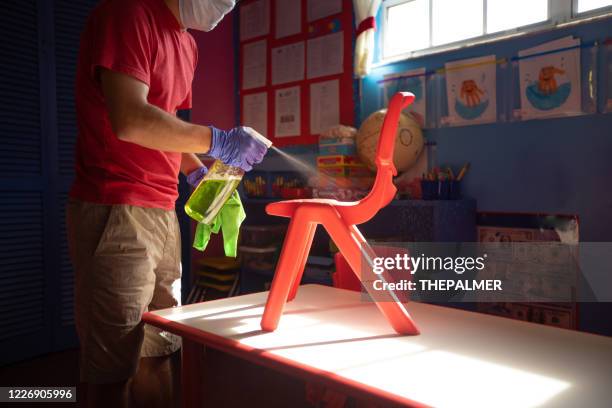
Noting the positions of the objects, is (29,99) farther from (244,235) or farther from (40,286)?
(244,235)

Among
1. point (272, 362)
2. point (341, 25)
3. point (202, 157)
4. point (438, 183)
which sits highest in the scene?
point (341, 25)

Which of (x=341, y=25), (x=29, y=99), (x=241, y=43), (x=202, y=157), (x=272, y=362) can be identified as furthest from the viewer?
(x=241, y=43)

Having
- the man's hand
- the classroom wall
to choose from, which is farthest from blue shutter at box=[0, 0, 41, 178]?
the man's hand

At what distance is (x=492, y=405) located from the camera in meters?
0.65

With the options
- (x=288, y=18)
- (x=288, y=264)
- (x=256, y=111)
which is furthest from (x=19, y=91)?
(x=288, y=264)

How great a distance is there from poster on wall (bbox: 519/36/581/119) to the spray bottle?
1537mm

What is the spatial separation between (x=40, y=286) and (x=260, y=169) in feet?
5.11

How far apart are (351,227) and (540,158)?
154 cm

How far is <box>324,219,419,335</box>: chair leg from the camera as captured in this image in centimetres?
97

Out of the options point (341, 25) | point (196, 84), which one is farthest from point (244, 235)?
point (341, 25)

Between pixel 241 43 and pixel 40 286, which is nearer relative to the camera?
pixel 40 286

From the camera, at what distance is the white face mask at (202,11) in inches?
50.6

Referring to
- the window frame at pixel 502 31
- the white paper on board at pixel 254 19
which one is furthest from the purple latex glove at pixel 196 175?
the white paper on board at pixel 254 19

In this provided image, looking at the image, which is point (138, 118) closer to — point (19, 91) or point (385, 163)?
point (385, 163)
